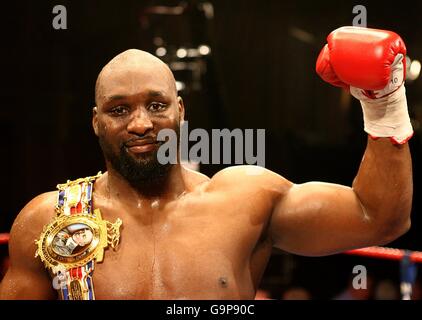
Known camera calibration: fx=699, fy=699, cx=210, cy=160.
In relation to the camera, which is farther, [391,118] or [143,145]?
[143,145]

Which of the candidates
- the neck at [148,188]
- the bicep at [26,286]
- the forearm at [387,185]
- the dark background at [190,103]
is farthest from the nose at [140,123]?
the dark background at [190,103]

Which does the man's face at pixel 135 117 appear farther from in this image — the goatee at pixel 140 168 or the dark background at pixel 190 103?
the dark background at pixel 190 103

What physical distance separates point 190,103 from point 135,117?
2568mm

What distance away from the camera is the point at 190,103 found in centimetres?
431

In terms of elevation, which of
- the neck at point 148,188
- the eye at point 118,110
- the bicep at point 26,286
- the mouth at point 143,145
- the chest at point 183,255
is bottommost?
the bicep at point 26,286

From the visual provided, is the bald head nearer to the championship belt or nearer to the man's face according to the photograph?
the man's face

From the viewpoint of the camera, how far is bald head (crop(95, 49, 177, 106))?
1794mm

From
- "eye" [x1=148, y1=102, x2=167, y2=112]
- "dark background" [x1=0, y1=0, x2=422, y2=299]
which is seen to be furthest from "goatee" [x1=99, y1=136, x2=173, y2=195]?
"dark background" [x1=0, y1=0, x2=422, y2=299]

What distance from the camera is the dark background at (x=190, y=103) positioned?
4.15 meters

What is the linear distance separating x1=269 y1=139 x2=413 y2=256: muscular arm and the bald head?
0.45 metres

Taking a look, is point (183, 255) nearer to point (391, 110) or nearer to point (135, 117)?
point (135, 117)

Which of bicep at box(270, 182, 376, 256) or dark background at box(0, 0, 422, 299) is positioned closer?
bicep at box(270, 182, 376, 256)

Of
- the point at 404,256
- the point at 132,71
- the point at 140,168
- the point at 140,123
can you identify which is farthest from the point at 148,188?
the point at 404,256
